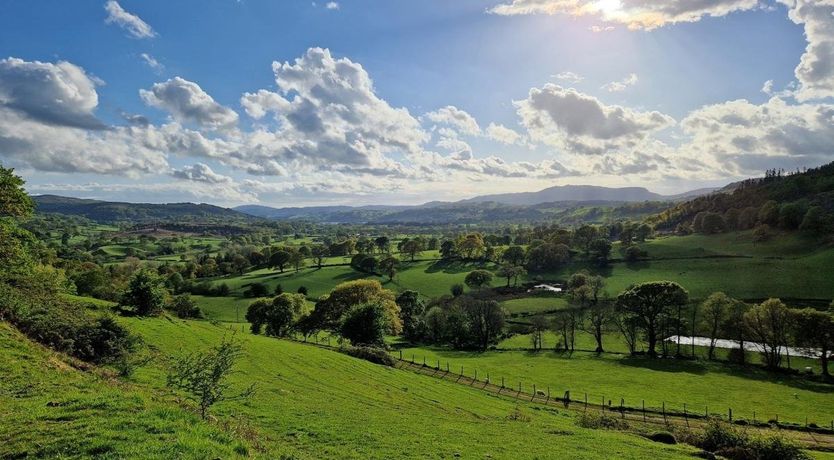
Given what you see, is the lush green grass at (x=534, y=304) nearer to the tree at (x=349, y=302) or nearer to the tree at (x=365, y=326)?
the tree at (x=349, y=302)

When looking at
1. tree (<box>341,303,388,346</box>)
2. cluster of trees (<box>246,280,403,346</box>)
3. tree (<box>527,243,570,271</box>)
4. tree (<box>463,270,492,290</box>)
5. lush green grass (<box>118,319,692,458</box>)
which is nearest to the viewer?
lush green grass (<box>118,319,692,458</box>)

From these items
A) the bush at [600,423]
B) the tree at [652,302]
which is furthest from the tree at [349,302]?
the bush at [600,423]

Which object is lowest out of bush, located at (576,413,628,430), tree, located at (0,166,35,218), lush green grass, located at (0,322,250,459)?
bush, located at (576,413,628,430)

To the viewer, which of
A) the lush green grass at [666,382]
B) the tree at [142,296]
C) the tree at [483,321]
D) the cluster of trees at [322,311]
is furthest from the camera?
the tree at [483,321]

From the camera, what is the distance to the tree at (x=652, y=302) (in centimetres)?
8100

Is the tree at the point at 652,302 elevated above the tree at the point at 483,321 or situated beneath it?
elevated above

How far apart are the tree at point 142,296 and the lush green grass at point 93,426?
92.5ft

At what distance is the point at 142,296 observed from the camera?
46969mm

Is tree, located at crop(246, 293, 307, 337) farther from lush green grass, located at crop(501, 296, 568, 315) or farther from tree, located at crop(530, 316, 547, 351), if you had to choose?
lush green grass, located at crop(501, 296, 568, 315)

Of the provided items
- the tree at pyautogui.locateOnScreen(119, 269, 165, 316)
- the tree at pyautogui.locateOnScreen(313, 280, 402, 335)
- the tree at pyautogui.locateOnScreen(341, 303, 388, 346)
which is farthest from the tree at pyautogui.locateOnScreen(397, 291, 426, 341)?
the tree at pyautogui.locateOnScreen(119, 269, 165, 316)

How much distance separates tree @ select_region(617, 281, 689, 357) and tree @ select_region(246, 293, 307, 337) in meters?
67.2

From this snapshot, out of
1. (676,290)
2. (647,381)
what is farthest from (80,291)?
(676,290)

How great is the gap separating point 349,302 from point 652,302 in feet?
195

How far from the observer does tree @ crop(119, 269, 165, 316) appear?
46.8m
